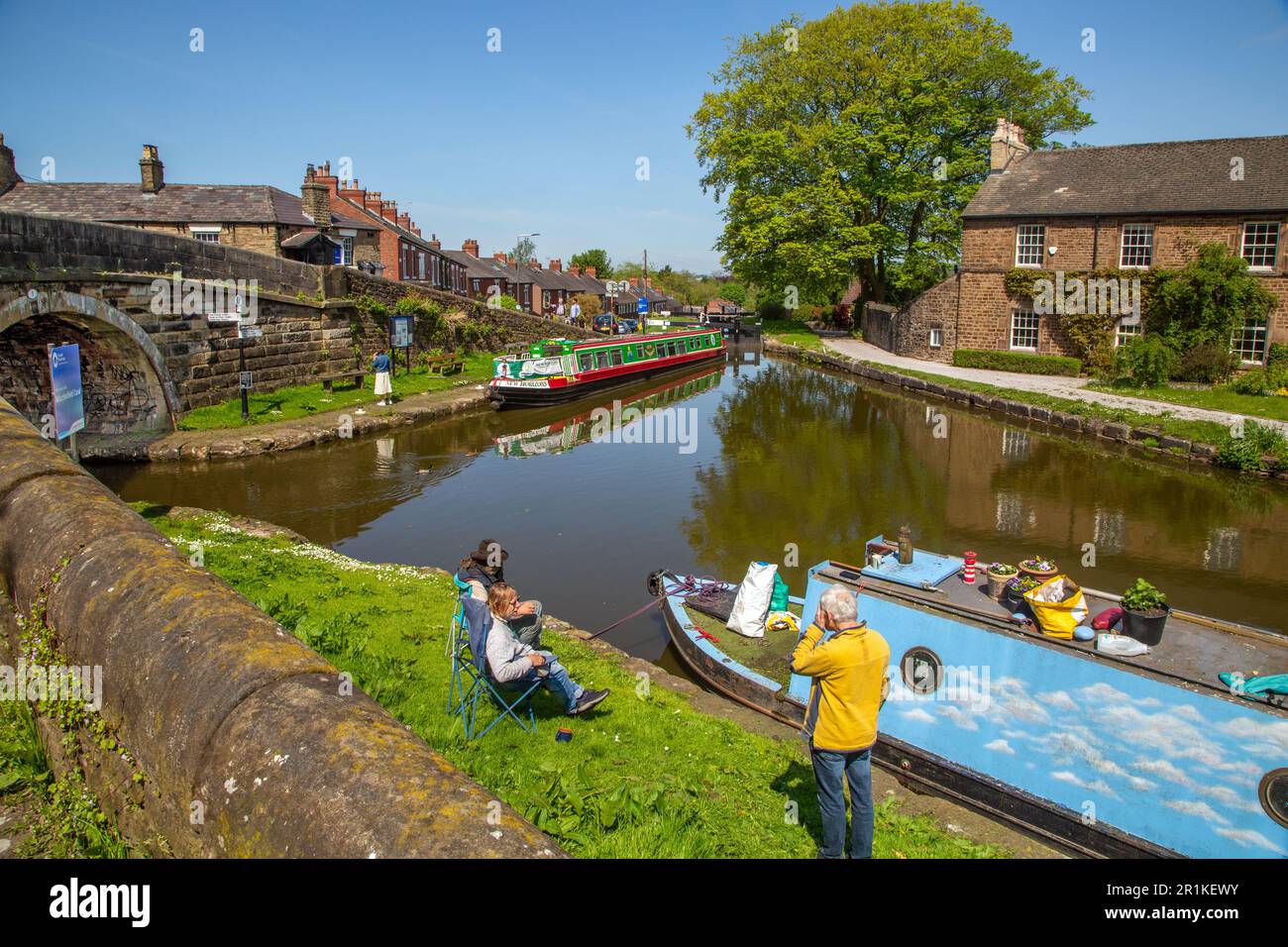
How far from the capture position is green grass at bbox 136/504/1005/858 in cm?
485

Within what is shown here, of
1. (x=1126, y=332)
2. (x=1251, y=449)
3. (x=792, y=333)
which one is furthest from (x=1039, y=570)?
(x=792, y=333)

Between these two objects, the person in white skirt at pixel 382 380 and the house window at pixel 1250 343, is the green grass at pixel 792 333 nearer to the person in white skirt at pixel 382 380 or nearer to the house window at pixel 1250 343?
the house window at pixel 1250 343

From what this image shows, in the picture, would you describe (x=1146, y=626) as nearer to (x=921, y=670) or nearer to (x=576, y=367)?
(x=921, y=670)

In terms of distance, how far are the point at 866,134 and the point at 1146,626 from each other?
41.1 metres

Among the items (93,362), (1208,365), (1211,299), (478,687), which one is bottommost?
(478,687)

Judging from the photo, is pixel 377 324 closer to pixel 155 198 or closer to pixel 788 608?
pixel 155 198

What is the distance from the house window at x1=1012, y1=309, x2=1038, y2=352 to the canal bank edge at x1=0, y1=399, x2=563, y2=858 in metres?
33.8

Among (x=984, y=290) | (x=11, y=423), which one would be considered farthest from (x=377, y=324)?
(x=11, y=423)

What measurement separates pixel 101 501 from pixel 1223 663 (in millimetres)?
7441

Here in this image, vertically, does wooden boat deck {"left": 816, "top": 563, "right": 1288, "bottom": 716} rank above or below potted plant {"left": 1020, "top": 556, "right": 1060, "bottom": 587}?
below

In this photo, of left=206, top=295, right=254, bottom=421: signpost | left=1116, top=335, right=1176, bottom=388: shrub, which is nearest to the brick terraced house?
left=1116, top=335, right=1176, bottom=388: shrub

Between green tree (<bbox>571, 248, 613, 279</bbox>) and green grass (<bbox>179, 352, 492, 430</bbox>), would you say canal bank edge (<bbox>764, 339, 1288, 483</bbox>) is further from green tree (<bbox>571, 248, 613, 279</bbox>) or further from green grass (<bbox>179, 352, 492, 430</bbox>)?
green tree (<bbox>571, 248, 613, 279</bbox>)

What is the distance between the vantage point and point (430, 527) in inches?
584

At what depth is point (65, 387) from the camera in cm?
1142
